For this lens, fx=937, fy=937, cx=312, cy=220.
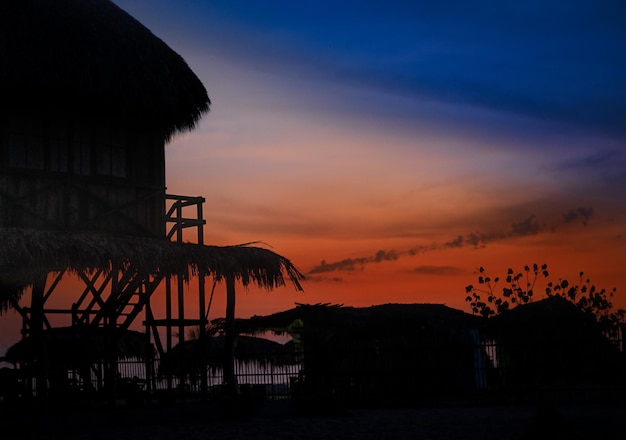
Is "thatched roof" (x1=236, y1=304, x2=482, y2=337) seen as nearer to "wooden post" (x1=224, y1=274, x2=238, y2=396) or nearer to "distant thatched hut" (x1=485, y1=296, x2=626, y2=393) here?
"distant thatched hut" (x1=485, y1=296, x2=626, y2=393)

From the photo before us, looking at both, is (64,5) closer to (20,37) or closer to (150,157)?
(20,37)

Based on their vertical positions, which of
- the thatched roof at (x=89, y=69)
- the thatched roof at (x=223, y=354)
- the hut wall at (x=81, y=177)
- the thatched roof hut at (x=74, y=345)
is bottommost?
the thatched roof at (x=223, y=354)

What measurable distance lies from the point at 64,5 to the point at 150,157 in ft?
11.1

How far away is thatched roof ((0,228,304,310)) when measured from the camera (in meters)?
14.7

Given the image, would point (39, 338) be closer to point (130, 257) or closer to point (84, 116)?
point (130, 257)

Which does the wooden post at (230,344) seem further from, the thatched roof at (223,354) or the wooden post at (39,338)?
the wooden post at (39,338)

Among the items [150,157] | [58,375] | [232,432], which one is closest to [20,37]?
[150,157]

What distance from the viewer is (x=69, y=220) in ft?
54.9

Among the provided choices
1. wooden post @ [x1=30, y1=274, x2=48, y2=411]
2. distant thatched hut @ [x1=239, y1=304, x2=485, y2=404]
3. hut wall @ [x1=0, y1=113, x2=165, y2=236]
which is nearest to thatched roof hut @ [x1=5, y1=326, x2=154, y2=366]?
wooden post @ [x1=30, y1=274, x2=48, y2=411]

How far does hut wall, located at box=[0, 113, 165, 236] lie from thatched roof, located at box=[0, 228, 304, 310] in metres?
1.20

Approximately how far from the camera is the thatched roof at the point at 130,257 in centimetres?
1467

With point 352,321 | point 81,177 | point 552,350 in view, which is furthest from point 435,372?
point 81,177

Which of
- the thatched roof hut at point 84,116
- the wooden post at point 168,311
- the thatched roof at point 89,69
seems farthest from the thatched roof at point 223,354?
the thatched roof at point 89,69

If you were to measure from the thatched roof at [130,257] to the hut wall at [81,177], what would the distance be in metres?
1.20
